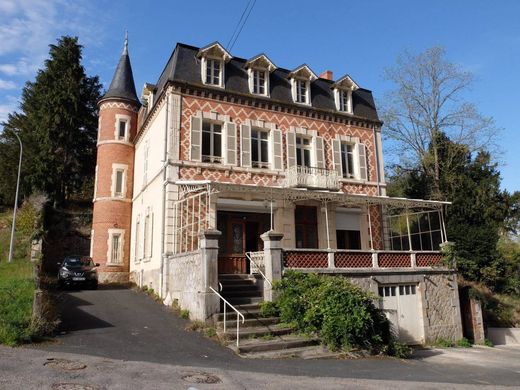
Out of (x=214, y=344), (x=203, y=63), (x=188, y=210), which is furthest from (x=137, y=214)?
(x=214, y=344)

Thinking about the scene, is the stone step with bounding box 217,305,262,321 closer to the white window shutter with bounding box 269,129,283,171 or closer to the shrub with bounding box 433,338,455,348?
the white window shutter with bounding box 269,129,283,171

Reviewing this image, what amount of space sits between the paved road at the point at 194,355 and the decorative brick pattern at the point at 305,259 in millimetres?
3516

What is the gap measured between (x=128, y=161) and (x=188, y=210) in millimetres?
8035

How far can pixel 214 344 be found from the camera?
30.7 feet

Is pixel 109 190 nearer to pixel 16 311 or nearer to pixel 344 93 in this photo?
pixel 16 311

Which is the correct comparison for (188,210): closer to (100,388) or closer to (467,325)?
(100,388)

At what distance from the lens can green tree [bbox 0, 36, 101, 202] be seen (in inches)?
1077

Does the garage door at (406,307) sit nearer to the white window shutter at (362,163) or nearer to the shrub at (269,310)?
the shrub at (269,310)

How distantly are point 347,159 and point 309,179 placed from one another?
3253 mm

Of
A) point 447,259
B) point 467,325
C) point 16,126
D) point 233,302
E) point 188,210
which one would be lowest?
point 467,325

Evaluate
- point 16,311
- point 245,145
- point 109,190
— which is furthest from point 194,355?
point 109,190

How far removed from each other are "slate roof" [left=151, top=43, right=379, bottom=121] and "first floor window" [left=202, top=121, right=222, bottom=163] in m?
1.56

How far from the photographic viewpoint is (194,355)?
8.42 m

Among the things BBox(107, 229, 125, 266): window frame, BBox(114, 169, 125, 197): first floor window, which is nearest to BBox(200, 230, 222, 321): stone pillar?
BBox(107, 229, 125, 266): window frame
